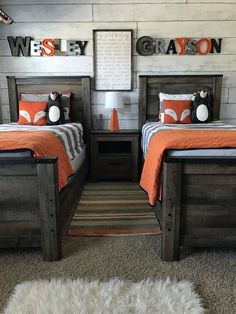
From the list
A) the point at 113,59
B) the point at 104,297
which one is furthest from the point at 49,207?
the point at 113,59

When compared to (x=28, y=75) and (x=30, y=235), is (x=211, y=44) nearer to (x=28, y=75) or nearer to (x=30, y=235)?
(x=28, y=75)

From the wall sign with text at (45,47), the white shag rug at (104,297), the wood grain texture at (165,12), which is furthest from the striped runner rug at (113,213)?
the wood grain texture at (165,12)

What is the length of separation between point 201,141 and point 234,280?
802mm

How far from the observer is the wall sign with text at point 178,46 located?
3287 millimetres

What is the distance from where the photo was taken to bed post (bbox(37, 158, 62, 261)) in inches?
61.2

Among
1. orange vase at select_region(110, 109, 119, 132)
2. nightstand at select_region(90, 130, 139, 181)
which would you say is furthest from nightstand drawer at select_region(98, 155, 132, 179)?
orange vase at select_region(110, 109, 119, 132)

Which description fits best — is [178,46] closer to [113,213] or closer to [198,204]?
[113,213]

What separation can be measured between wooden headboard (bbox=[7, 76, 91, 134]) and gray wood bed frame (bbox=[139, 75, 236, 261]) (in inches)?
81.3

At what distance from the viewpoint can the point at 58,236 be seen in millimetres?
1661

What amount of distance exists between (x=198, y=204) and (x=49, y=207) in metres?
0.89

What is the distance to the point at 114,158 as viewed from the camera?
3.22 metres

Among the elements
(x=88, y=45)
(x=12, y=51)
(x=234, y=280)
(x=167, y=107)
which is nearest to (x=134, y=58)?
(x=88, y=45)

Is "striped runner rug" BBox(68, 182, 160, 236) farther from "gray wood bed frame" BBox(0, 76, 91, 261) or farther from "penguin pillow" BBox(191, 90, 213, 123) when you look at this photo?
"penguin pillow" BBox(191, 90, 213, 123)

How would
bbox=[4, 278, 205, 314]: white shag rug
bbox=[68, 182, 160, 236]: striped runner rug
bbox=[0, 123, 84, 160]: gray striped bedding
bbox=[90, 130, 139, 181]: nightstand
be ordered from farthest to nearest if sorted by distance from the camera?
bbox=[90, 130, 139, 181]: nightstand, bbox=[0, 123, 84, 160]: gray striped bedding, bbox=[68, 182, 160, 236]: striped runner rug, bbox=[4, 278, 205, 314]: white shag rug
